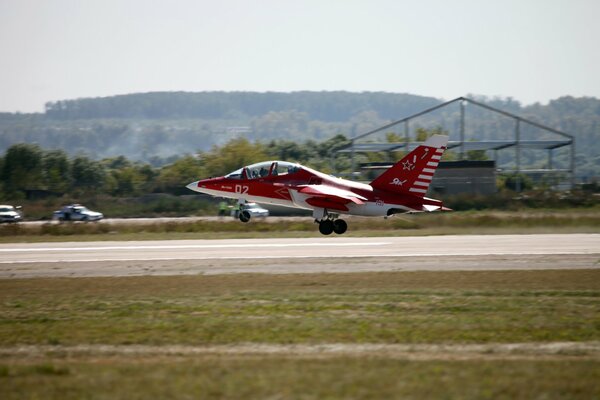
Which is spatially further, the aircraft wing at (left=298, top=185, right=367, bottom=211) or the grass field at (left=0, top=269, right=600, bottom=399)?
the aircraft wing at (left=298, top=185, right=367, bottom=211)

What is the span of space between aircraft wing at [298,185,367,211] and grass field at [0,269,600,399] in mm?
8056

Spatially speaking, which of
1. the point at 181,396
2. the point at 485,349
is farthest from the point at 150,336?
the point at 485,349

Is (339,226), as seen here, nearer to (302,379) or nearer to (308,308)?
(308,308)

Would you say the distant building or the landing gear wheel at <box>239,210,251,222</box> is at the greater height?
the distant building

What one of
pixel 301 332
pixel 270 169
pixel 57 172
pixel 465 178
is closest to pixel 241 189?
pixel 270 169

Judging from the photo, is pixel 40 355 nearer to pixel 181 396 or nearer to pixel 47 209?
pixel 181 396

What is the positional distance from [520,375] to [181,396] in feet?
18.0

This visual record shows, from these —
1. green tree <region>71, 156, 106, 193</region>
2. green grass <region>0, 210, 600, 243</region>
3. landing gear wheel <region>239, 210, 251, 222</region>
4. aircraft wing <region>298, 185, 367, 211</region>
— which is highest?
green tree <region>71, 156, 106, 193</region>

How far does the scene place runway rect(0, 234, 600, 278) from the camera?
27.9m

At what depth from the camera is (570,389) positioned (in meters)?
12.3

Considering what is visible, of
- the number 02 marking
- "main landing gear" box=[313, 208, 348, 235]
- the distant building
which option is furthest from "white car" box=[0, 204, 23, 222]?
"main landing gear" box=[313, 208, 348, 235]

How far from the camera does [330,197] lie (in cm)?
3391

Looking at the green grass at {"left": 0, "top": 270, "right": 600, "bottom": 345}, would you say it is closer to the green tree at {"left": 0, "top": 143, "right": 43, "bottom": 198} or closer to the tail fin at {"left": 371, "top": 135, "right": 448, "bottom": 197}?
the tail fin at {"left": 371, "top": 135, "right": 448, "bottom": 197}

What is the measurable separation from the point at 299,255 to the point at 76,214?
30938 mm
